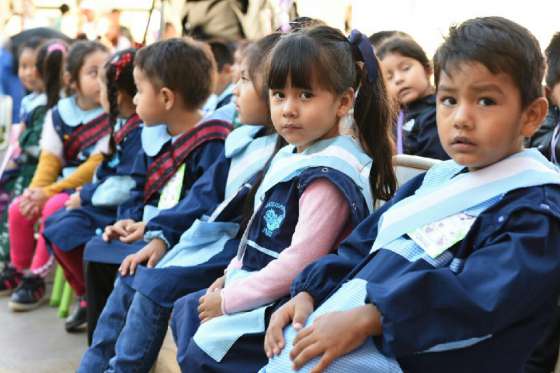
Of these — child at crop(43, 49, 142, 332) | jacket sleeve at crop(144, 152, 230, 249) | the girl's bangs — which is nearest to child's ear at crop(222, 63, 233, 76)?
child at crop(43, 49, 142, 332)

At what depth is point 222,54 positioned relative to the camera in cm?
517

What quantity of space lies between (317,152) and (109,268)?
4.38 feet

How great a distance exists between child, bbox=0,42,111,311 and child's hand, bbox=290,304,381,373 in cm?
243

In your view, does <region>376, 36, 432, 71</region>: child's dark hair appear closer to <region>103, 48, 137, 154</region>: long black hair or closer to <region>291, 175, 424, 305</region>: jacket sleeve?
<region>103, 48, 137, 154</region>: long black hair

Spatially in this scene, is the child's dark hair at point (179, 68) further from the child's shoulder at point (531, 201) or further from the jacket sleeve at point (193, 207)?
the child's shoulder at point (531, 201)

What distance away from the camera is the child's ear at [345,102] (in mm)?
2250

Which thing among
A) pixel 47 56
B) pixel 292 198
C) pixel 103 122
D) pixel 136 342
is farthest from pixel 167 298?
pixel 47 56

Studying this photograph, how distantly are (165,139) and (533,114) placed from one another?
172 centimetres

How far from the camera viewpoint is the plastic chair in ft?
13.6

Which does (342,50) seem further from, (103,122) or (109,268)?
(103,122)

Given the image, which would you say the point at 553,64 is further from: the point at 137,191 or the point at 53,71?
the point at 53,71

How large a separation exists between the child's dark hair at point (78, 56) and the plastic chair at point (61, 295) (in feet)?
2.98

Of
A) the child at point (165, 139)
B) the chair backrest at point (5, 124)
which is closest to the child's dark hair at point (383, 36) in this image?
the child at point (165, 139)

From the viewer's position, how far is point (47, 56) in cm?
474
